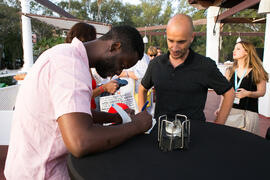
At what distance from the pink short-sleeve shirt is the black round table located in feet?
0.40

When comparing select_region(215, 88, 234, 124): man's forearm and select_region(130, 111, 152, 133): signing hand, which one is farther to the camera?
select_region(215, 88, 234, 124): man's forearm

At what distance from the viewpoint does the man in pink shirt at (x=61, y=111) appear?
2.56 ft

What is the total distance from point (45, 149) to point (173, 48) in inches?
54.6

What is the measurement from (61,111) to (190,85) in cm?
135

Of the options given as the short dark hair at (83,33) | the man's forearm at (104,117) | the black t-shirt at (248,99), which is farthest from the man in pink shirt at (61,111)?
the black t-shirt at (248,99)

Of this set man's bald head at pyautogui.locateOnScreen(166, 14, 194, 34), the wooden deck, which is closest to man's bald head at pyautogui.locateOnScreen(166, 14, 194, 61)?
man's bald head at pyautogui.locateOnScreen(166, 14, 194, 34)

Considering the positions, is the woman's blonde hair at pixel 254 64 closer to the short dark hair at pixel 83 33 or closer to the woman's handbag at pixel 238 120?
the woman's handbag at pixel 238 120

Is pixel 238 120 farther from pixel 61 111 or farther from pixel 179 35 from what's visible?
pixel 61 111

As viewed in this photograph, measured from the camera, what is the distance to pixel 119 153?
1.01m

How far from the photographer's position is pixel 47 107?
2.86ft

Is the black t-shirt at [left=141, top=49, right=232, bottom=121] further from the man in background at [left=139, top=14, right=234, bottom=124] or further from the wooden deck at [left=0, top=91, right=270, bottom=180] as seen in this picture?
the wooden deck at [left=0, top=91, right=270, bottom=180]

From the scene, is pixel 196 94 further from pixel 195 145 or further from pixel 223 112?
pixel 195 145

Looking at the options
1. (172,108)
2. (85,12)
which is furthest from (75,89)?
(85,12)

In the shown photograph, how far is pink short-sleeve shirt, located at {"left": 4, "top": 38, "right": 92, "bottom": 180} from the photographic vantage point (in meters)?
0.79
